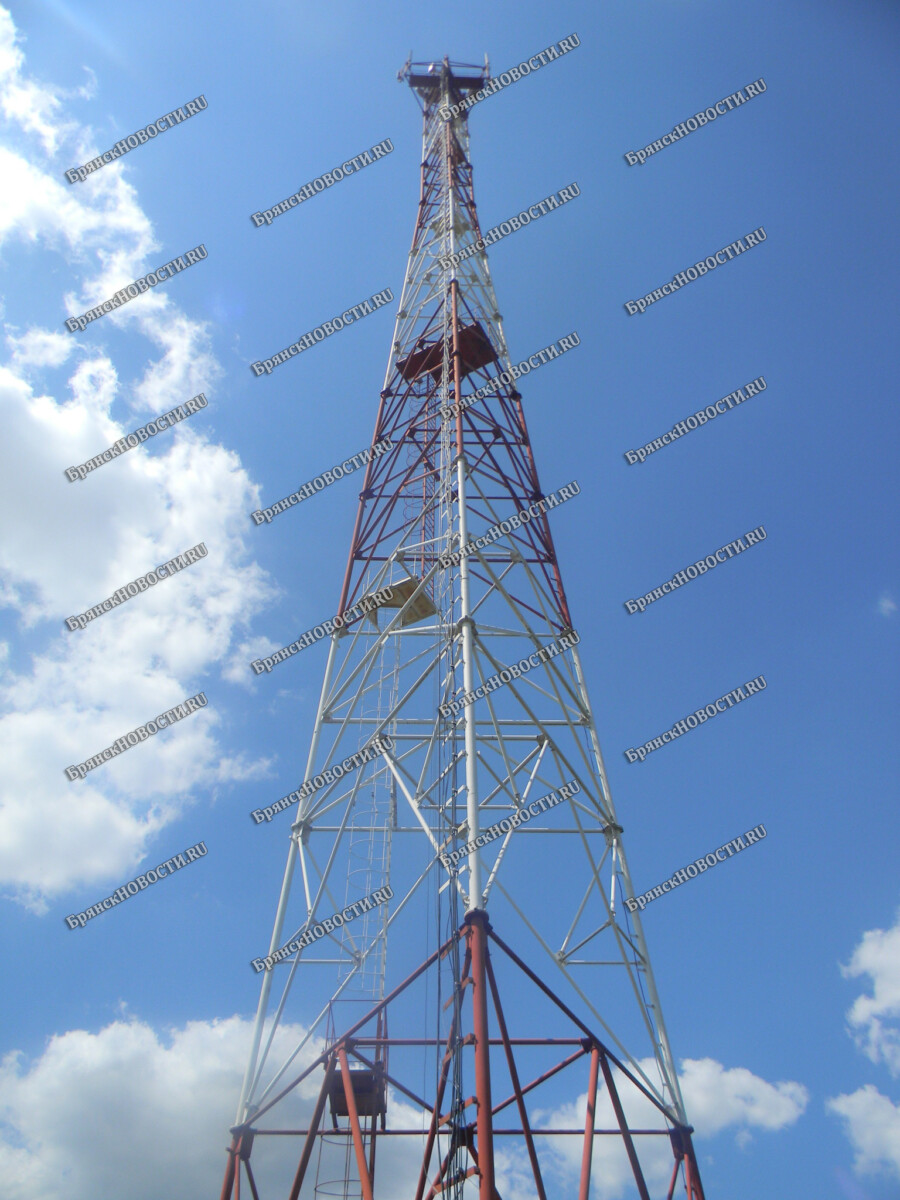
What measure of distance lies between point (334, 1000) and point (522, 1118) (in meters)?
4.18

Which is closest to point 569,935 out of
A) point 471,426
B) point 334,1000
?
point 334,1000
